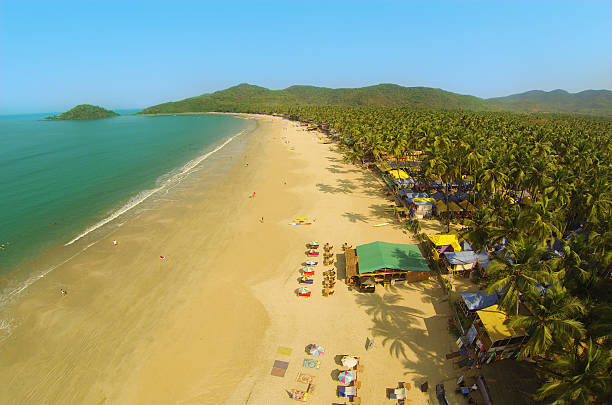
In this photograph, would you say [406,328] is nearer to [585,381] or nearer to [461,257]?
[461,257]

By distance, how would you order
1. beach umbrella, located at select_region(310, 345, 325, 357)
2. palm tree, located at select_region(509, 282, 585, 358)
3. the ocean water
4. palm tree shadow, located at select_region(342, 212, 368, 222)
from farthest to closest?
palm tree shadow, located at select_region(342, 212, 368, 222)
the ocean water
beach umbrella, located at select_region(310, 345, 325, 357)
palm tree, located at select_region(509, 282, 585, 358)

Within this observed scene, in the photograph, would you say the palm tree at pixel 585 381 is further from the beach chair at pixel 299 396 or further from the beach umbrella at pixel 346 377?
the beach chair at pixel 299 396

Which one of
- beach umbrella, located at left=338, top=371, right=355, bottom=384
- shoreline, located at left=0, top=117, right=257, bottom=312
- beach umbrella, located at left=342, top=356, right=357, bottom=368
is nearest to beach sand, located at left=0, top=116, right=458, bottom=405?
beach umbrella, located at left=338, top=371, right=355, bottom=384

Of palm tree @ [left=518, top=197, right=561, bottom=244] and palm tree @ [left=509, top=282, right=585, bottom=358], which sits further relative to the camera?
palm tree @ [left=518, top=197, right=561, bottom=244]

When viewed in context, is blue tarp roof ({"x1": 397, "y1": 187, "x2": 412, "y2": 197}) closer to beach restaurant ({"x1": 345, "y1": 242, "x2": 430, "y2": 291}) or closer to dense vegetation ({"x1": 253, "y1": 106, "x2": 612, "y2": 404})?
dense vegetation ({"x1": 253, "y1": 106, "x2": 612, "y2": 404})

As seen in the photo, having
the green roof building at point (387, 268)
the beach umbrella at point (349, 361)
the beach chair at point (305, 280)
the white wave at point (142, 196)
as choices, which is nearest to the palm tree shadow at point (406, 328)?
the green roof building at point (387, 268)

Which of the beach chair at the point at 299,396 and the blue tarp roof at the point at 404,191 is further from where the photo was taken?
the blue tarp roof at the point at 404,191

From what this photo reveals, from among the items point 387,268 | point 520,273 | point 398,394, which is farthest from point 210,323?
point 520,273

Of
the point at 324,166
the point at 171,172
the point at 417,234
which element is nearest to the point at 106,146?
the point at 171,172
